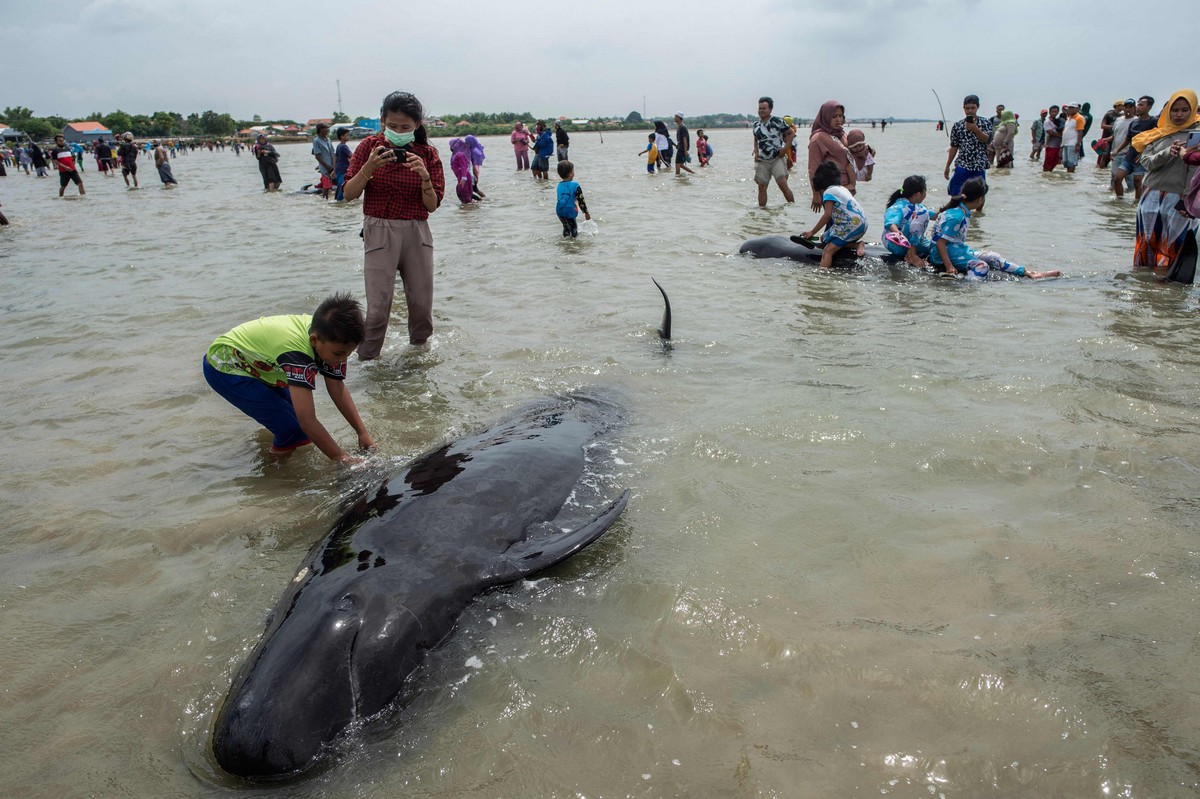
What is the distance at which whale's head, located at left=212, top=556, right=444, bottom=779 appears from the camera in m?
2.26

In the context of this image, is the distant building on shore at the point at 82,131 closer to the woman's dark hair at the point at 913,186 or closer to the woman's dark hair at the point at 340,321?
the woman's dark hair at the point at 913,186

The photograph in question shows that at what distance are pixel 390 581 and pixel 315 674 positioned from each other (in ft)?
1.53

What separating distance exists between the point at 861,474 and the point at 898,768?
205 centimetres

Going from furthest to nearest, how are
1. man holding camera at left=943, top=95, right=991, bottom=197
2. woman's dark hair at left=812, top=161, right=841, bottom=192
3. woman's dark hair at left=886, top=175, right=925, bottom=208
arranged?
man holding camera at left=943, top=95, right=991, bottom=197 → woman's dark hair at left=812, top=161, right=841, bottom=192 → woman's dark hair at left=886, top=175, right=925, bottom=208

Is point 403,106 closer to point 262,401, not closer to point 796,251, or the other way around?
point 262,401

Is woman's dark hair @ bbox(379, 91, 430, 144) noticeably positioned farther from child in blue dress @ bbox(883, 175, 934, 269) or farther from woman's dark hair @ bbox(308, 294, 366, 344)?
child in blue dress @ bbox(883, 175, 934, 269)

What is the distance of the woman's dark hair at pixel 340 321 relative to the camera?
377cm

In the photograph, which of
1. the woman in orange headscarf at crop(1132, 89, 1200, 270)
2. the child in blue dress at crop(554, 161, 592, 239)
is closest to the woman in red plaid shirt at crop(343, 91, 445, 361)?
the child in blue dress at crop(554, 161, 592, 239)

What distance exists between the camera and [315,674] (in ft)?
7.82

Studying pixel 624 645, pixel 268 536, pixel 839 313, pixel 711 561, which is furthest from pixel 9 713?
pixel 839 313

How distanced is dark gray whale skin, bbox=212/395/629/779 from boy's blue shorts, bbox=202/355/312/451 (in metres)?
1.10

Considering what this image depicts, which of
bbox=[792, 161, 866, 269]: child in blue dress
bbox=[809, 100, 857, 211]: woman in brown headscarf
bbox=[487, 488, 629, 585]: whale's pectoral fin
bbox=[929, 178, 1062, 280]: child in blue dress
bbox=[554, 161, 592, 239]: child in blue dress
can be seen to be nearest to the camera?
bbox=[487, 488, 629, 585]: whale's pectoral fin

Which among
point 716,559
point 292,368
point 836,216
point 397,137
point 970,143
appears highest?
point 970,143

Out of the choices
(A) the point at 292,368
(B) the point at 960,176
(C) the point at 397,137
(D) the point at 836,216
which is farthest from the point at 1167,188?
(A) the point at 292,368
